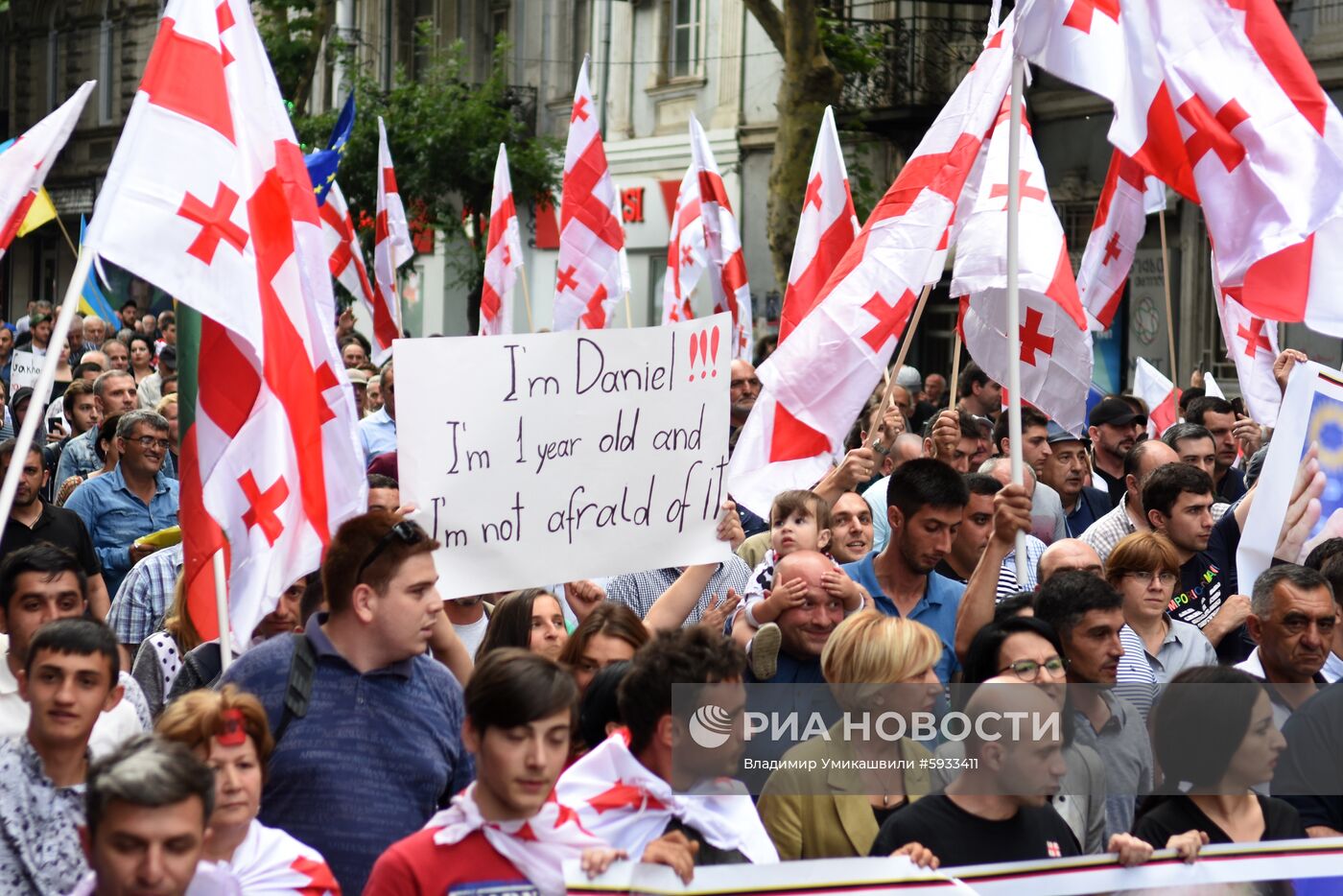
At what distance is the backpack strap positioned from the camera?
4.06 m

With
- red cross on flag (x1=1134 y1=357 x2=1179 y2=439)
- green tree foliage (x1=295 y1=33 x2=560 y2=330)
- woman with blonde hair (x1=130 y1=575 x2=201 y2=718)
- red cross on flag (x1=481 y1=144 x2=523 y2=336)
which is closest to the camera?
woman with blonde hair (x1=130 y1=575 x2=201 y2=718)

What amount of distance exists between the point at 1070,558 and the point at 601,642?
1.88 m

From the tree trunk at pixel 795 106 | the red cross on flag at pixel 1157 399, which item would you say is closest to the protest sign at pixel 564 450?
the red cross on flag at pixel 1157 399

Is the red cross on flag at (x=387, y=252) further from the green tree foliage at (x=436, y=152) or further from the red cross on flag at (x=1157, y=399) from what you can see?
the green tree foliage at (x=436, y=152)

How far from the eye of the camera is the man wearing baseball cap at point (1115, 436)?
954cm

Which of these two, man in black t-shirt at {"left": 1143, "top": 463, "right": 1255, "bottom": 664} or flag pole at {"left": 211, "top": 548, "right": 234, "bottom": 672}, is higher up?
flag pole at {"left": 211, "top": 548, "right": 234, "bottom": 672}

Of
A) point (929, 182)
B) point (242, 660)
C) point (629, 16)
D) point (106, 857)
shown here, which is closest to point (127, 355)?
point (929, 182)

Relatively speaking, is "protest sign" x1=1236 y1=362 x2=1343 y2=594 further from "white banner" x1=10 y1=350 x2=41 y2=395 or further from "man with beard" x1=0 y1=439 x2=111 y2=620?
"white banner" x1=10 y1=350 x2=41 y2=395

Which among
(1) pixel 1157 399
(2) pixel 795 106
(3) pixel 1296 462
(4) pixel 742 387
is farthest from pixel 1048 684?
(2) pixel 795 106

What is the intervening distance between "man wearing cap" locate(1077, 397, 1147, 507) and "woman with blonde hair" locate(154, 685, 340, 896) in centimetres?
639

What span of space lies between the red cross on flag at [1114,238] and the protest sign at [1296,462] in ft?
10.2

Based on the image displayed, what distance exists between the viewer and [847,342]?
649cm

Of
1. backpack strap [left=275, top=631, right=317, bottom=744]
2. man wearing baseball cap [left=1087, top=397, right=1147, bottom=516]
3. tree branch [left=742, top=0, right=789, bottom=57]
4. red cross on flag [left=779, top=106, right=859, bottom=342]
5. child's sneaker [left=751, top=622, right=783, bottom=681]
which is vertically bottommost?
man wearing baseball cap [left=1087, top=397, right=1147, bottom=516]

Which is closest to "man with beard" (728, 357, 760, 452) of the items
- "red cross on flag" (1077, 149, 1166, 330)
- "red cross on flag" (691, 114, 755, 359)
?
"red cross on flag" (1077, 149, 1166, 330)
